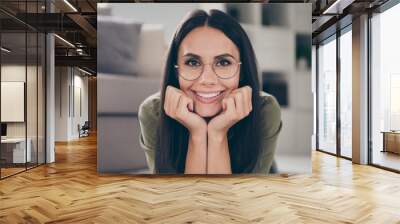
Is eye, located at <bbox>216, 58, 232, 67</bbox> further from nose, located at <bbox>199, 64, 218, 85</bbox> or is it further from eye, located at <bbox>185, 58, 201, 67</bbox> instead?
eye, located at <bbox>185, 58, 201, 67</bbox>

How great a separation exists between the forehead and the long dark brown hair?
6 cm

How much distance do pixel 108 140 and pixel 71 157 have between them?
3510 millimetres

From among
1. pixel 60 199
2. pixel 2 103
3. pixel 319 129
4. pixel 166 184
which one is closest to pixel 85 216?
pixel 60 199

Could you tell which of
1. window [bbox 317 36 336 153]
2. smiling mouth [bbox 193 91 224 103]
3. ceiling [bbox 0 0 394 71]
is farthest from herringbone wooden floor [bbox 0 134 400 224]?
window [bbox 317 36 336 153]

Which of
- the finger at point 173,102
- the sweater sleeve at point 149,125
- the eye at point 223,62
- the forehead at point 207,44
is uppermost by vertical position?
the forehead at point 207,44

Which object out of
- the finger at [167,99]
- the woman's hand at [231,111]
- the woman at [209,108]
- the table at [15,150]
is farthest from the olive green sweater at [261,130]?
the table at [15,150]

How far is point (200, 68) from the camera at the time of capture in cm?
613

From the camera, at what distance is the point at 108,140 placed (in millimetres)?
6258

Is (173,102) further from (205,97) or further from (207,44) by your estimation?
(207,44)

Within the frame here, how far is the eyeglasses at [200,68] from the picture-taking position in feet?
20.1

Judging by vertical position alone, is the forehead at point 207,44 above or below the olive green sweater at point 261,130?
above

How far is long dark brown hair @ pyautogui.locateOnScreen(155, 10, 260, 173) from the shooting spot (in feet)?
20.3

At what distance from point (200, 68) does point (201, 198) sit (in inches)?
88.9

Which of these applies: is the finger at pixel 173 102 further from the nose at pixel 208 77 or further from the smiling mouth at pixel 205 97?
the nose at pixel 208 77
